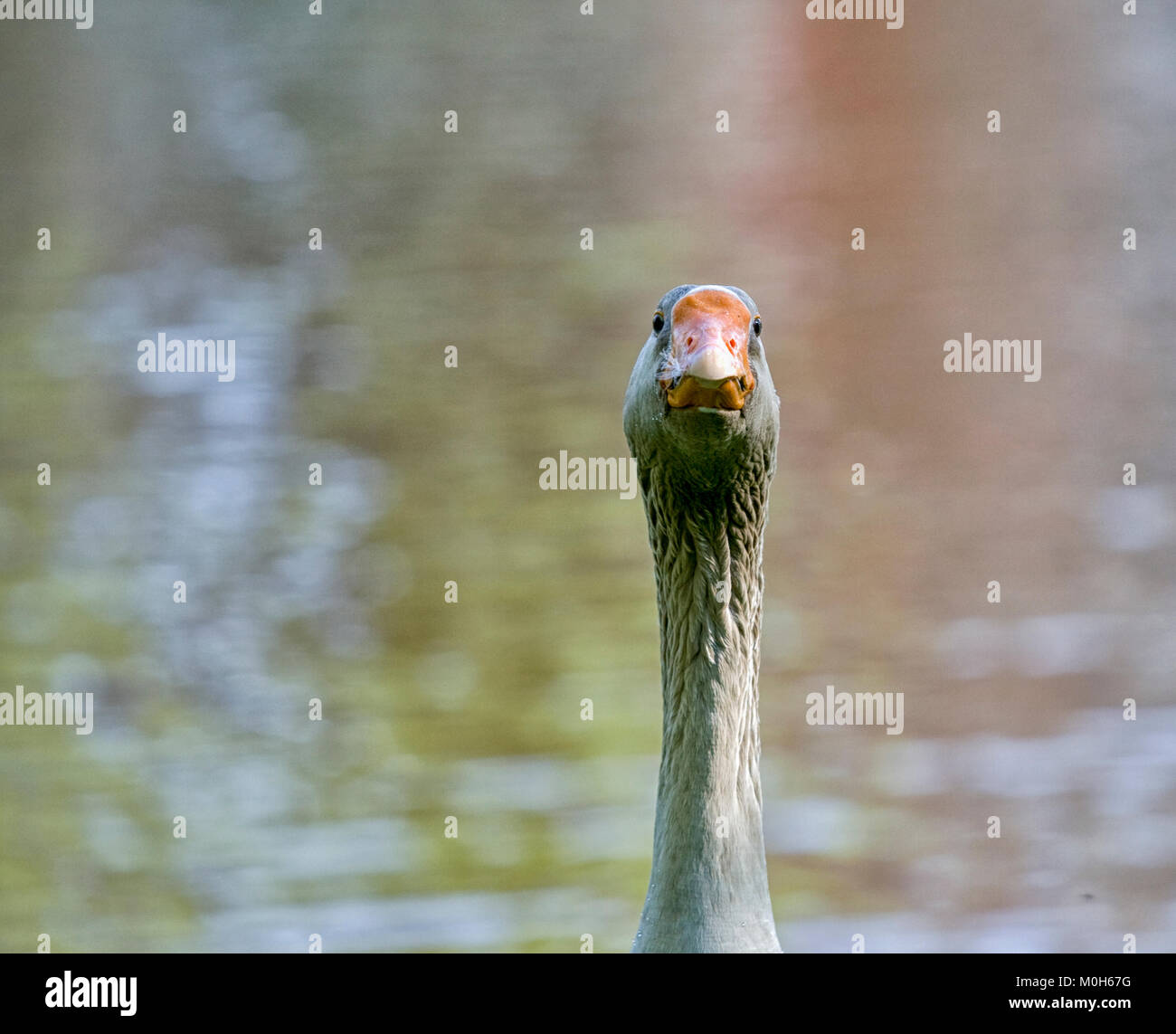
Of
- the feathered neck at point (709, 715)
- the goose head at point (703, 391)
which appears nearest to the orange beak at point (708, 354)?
the goose head at point (703, 391)

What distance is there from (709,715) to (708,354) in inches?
26.6

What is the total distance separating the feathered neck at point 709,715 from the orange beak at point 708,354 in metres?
0.24

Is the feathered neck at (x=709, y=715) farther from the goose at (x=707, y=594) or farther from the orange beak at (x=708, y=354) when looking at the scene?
the orange beak at (x=708, y=354)

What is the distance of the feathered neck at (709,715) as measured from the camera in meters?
2.00

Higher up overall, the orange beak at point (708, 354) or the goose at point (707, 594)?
the orange beak at point (708, 354)

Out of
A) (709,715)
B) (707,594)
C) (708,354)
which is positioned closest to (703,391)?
(708,354)

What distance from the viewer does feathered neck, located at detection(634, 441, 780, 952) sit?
1996 mm

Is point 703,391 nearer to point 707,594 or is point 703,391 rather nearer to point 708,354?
point 708,354

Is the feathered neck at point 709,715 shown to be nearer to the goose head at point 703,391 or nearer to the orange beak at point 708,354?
the goose head at point 703,391

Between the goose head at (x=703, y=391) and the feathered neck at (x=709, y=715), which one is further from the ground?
the goose head at (x=703, y=391)

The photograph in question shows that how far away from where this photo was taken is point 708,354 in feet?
6.36

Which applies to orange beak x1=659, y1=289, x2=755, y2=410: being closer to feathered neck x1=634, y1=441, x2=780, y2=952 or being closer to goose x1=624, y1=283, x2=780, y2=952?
goose x1=624, y1=283, x2=780, y2=952

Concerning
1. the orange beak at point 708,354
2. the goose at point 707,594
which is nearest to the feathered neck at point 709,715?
the goose at point 707,594

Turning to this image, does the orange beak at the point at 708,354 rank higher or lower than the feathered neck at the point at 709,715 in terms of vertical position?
higher
